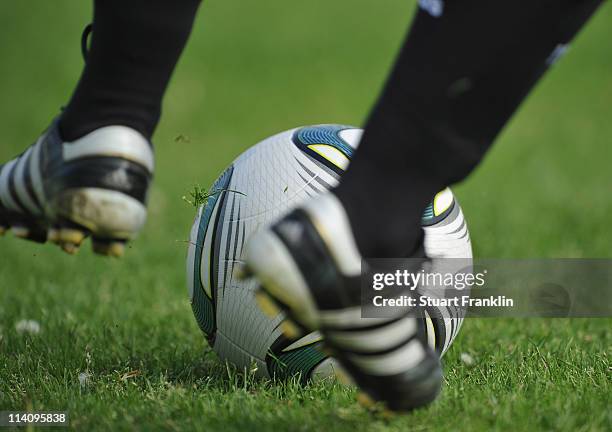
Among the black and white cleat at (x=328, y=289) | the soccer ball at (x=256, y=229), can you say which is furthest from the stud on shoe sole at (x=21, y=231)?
the black and white cleat at (x=328, y=289)

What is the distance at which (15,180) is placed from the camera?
2162 mm

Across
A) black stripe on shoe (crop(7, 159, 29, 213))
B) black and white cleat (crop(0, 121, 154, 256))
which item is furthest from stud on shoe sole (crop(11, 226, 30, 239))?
black and white cleat (crop(0, 121, 154, 256))

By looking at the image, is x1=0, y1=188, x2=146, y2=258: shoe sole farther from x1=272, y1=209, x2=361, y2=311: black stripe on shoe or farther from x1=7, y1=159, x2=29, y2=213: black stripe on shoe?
x1=272, y1=209, x2=361, y2=311: black stripe on shoe

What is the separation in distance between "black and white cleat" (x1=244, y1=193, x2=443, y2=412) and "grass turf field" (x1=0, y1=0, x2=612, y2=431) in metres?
0.33

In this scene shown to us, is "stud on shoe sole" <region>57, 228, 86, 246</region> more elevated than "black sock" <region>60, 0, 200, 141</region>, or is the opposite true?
"black sock" <region>60, 0, 200, 141</region>

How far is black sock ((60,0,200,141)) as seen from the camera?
1.99 m

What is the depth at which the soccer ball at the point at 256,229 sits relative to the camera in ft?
8.59

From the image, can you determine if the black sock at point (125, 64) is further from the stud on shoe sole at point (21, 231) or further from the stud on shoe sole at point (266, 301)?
the stud on shoe sole at point (266, 301)

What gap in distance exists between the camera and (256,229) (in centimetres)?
261

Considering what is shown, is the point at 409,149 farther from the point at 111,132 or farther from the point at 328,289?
the point at 111,132

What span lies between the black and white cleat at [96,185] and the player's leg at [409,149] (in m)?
0.38

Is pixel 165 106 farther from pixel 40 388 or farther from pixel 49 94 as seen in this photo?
pixel 40 388

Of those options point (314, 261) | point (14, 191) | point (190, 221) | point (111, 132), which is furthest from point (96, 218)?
point (190, 221)

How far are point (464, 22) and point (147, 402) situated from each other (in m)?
1.36
